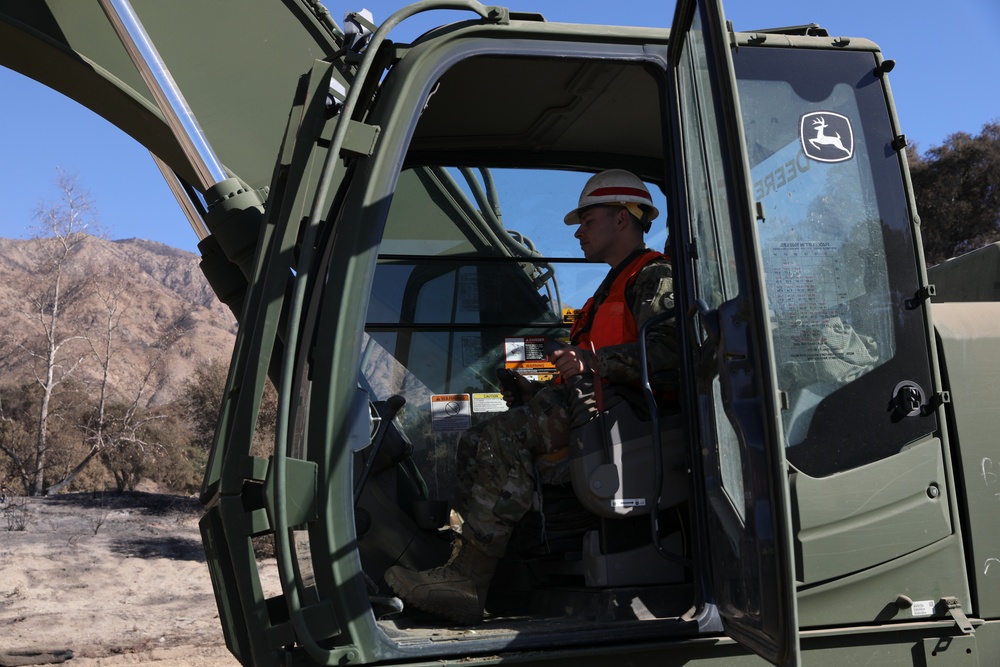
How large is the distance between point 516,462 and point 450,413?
926mm

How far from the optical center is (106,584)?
9227 millimetres

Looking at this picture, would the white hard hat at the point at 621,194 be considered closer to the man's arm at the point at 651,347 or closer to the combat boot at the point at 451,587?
the man's arm at the point at 651,347

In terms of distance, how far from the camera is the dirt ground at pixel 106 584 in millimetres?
6941

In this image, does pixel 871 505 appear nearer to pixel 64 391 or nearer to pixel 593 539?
pixel 593 539

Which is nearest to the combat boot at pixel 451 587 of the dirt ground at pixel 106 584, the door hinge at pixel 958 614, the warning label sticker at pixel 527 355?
the warning label sticker at pixel 527 355

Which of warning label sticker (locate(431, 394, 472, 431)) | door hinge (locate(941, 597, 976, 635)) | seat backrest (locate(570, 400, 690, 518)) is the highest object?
warning label sticker (locate(431, 394, 472, 431))

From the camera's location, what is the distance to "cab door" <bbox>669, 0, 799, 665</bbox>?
2.28 m

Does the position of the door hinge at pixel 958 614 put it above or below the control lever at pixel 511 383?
below

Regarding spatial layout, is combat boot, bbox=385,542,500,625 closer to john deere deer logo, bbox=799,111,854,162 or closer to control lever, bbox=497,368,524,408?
control lever, bbox=497,368,524,408

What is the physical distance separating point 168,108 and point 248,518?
6.04 ft

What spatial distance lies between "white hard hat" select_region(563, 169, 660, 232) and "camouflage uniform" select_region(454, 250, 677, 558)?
475 mm

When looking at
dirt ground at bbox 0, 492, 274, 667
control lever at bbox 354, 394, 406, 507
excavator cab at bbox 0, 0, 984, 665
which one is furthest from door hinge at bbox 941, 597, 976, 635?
dirt ground at bbox 0, 492, 274, 667

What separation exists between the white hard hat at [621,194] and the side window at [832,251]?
32.5 inches

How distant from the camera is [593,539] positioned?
3047mm
